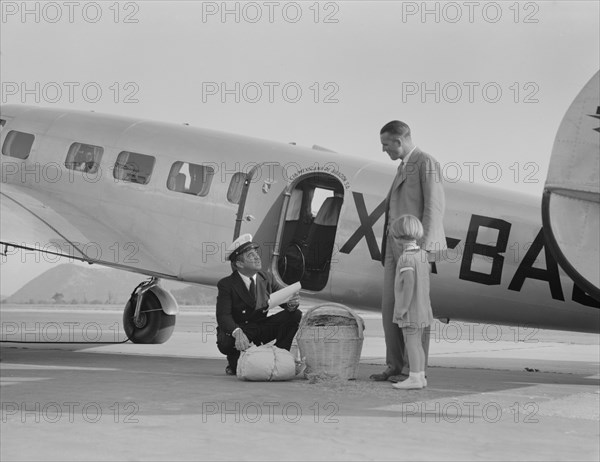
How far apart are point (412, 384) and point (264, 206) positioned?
165 inches

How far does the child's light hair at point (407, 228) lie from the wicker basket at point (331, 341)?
0.98 m

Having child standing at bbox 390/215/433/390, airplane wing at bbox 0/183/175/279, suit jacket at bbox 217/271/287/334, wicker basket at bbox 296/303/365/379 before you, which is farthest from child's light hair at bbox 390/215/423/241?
airplane wing at bbox 0/183/175/279

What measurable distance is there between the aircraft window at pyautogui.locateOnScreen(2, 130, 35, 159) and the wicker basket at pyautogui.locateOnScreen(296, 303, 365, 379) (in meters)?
6.31

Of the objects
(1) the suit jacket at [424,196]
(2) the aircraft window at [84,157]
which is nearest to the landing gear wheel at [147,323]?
(2) the aircraft window at [84,157]

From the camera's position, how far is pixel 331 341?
8336mm

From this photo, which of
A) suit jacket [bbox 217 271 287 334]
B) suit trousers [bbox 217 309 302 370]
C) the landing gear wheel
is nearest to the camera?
suit jacket [bbox 217 271 287 334]

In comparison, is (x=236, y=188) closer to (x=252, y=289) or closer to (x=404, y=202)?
(x=252, y=289)

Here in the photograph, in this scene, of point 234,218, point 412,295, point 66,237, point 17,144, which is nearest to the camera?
point 412,295

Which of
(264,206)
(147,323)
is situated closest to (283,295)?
(264,206)

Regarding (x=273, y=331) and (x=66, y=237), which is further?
(x=66, y=237)

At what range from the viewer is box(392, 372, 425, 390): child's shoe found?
301 inches

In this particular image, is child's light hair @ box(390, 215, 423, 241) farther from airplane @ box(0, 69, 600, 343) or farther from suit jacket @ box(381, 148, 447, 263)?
airplane @ box(0, 69, 600, 343)

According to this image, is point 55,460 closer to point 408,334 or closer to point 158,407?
point 158,407

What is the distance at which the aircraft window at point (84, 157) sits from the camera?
1254 centimetres
